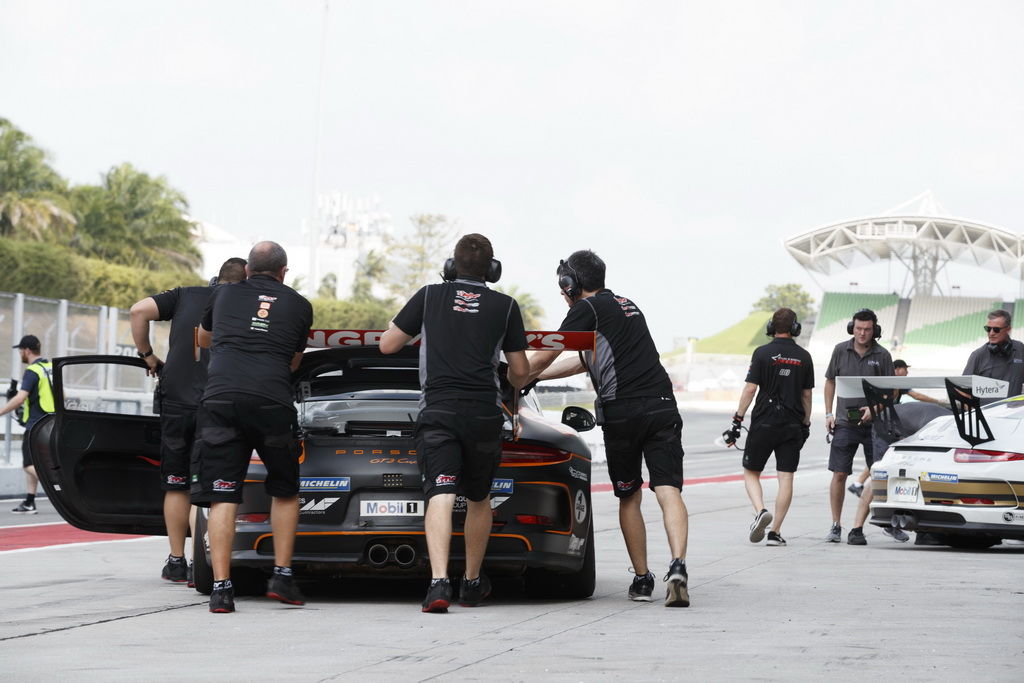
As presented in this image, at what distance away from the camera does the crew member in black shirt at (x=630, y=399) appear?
7730mm

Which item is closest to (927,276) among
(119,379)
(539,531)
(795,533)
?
(119,379)

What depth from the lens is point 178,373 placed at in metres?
7.96

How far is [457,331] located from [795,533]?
7413 millimetres

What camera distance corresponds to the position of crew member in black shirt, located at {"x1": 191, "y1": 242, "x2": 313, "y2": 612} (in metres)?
7.00

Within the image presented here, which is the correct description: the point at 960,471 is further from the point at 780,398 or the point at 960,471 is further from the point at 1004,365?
the point at 1004,365

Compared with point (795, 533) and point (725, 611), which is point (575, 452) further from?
point (795, 533)

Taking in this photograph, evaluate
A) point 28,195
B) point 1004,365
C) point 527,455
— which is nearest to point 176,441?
point 527,455

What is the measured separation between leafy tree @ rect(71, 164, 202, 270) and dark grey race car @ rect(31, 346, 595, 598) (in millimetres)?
60703

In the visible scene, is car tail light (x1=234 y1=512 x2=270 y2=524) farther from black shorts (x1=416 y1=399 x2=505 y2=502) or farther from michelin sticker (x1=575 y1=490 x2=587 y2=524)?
michelin sticker (x1=575 y1=490 x2=587 y2=524)

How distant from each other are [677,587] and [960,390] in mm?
4233

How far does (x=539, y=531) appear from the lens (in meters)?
7.34

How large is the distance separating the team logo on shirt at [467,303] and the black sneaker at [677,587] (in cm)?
162

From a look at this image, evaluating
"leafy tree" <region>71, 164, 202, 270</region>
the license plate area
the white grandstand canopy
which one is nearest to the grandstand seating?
the white grandstand canopy

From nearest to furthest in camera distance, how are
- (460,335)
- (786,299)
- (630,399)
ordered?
(460,335) < (630,399) < (786,299)
